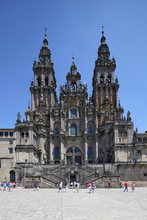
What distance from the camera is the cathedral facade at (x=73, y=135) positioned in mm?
61156

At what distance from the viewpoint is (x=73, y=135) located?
244 ft

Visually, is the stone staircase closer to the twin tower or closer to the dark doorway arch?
the twin tower

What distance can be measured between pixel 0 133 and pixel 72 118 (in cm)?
2055

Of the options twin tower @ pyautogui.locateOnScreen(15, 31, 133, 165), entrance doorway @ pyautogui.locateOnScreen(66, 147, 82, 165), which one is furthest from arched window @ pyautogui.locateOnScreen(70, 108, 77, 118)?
entrance doorway @ pyautogui.locateOnScreen(66, 147, 82, 165)

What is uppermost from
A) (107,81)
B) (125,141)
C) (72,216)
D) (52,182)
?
(107,81)

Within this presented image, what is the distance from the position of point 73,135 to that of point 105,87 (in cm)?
1728

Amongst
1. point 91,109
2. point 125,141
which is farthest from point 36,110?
point 125,141

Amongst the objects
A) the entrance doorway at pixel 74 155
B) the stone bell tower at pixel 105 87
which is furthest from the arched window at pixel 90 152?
the stone bell tower at pixel 105 87

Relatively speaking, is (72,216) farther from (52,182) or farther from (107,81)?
(107,81)

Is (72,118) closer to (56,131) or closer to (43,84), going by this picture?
(56,131)

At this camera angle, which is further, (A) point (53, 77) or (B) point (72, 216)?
(A) point (53, 77)

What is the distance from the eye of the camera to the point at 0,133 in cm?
6900

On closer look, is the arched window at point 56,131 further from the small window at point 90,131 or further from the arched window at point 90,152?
the arched window at point 90,152

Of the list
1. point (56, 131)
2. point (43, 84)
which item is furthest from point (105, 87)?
point (56, 131)
